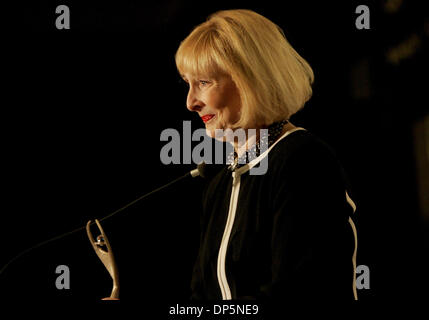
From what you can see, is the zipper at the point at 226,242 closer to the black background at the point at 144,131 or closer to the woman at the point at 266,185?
the woman at the point at 266,185

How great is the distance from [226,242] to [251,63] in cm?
46

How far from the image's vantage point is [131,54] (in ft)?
5.98

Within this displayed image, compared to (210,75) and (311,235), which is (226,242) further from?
(210,75)


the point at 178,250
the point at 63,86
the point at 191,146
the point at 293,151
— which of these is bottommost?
the point at 178,250

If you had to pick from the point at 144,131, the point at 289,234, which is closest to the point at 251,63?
the point at 289,234

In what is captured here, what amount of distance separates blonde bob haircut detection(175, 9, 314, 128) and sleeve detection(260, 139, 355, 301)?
20 centimetres

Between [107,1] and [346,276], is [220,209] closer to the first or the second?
[346,276]

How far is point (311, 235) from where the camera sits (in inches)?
38.6

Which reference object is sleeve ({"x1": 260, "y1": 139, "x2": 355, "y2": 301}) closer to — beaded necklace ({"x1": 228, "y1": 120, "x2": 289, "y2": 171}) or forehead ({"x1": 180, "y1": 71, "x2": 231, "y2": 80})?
beaded necklace ({"x1": 228, "y1": 120, "x2": 289, "y2": 171})

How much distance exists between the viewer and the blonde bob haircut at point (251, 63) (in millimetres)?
1175

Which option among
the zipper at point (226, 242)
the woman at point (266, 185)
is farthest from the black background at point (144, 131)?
the zipper at point (226, 242)
